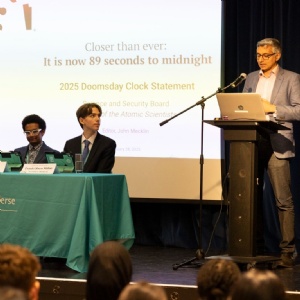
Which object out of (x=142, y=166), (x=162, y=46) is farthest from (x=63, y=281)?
(x=162, y=46)

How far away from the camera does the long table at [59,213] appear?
5297 millimetres

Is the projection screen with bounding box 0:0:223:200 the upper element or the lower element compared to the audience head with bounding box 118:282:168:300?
upper

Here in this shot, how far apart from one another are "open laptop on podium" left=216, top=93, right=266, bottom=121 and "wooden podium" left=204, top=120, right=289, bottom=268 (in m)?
0.09

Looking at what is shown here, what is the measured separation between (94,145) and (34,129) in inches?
26.3

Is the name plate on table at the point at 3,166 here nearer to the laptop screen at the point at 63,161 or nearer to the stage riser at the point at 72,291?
the laptop screen at the point at 63,161

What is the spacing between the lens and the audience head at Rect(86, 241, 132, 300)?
2510 millimetres

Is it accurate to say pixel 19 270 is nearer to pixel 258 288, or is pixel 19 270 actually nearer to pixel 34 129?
pixel 258 288

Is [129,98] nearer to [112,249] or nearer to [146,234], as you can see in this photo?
[146,234]

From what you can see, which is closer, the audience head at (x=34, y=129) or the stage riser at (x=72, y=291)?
the stage riser at (x=72, y=291)

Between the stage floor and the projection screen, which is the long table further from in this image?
the projection screen

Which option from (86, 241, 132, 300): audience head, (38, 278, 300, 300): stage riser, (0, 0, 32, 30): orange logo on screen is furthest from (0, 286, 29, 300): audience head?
(0, 0, 32, 30): orange logo on screen

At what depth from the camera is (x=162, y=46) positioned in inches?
280

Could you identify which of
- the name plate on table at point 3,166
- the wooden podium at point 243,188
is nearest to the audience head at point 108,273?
the wooden podium at point 243,188

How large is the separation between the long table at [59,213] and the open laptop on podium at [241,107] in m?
0.99
